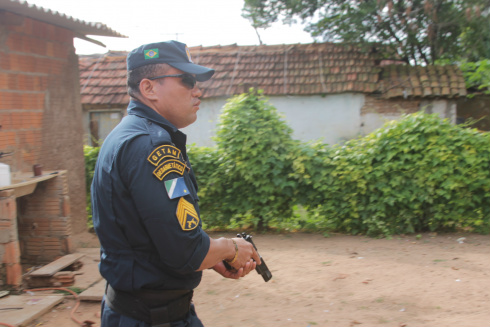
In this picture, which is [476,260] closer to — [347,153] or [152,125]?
[347,153]

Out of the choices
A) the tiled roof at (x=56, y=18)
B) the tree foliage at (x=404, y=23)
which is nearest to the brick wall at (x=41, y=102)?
the tiled roof at (x=56, y=18)

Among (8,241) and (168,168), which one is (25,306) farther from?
(168,168)

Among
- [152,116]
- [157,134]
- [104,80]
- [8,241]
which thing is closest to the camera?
[157,134]

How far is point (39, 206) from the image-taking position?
5.52 metres

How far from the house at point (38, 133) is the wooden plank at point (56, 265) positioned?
0.75ft

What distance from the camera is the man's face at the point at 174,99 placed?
1874mm

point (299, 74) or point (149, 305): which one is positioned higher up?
point (299, 74)

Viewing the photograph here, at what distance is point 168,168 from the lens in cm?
164

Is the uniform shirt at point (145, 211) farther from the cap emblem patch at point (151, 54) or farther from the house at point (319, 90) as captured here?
the house at point (319, 90)

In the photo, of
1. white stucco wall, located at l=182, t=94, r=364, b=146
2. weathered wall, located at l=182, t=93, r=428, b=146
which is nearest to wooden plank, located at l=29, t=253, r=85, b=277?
weathered wall, located at l=182, t=93, r=428, b=146

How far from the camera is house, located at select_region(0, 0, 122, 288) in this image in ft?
16.8

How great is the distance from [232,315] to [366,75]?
9702 mm

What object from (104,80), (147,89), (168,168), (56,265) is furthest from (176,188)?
(104,80)

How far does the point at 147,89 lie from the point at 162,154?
0.37 meters
